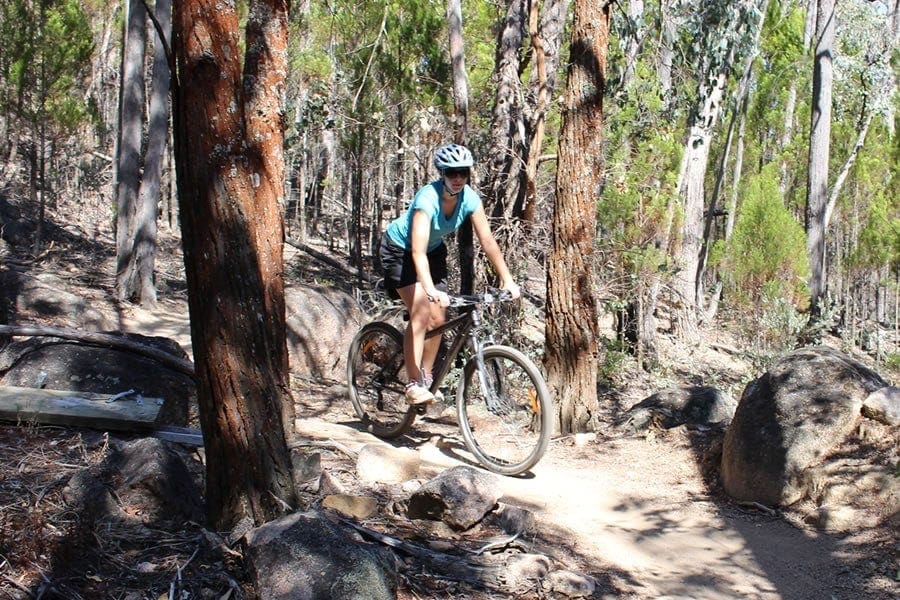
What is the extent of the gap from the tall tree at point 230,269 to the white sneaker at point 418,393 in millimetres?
2147

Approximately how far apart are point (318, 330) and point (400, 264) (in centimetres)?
480

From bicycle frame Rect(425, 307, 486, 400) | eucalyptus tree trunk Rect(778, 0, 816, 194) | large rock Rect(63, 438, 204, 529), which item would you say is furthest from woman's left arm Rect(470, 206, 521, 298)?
eucalyptus tree trunk Rect(778, 0, 816, 194)

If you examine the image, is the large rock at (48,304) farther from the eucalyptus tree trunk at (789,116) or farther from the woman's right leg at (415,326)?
the eucalyptus tree trunk at (789,116)

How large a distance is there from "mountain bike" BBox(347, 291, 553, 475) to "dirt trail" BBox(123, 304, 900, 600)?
0.59 ft

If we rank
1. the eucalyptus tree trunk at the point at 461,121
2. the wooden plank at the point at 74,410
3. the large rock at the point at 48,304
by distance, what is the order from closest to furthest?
the wooden plank at the point at 74,410 → the eucalyptus tree trunk at the point at 461,121 → the large rock at the point at 48,304

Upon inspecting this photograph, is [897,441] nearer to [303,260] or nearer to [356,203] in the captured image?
[356,203]

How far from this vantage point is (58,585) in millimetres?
2916

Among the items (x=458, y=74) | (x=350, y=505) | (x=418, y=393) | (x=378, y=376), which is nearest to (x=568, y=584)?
(x=350, y=505)

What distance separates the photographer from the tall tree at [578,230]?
636 centimetres

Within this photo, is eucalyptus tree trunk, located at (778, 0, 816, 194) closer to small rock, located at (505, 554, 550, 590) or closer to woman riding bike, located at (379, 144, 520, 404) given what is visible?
woman riding bike, located at (379, 144, 520, 404)

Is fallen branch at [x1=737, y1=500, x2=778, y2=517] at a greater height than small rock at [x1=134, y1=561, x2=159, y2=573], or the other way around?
small rock at [x1=134, y1=561, x2=159, y2=573]

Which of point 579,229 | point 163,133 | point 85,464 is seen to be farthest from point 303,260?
point 85,464

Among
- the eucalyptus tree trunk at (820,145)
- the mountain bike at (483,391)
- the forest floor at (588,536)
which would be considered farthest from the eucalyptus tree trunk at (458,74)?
the eucalyptus tree trunk at (820,145)

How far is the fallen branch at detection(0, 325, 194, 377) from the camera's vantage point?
5.23m
